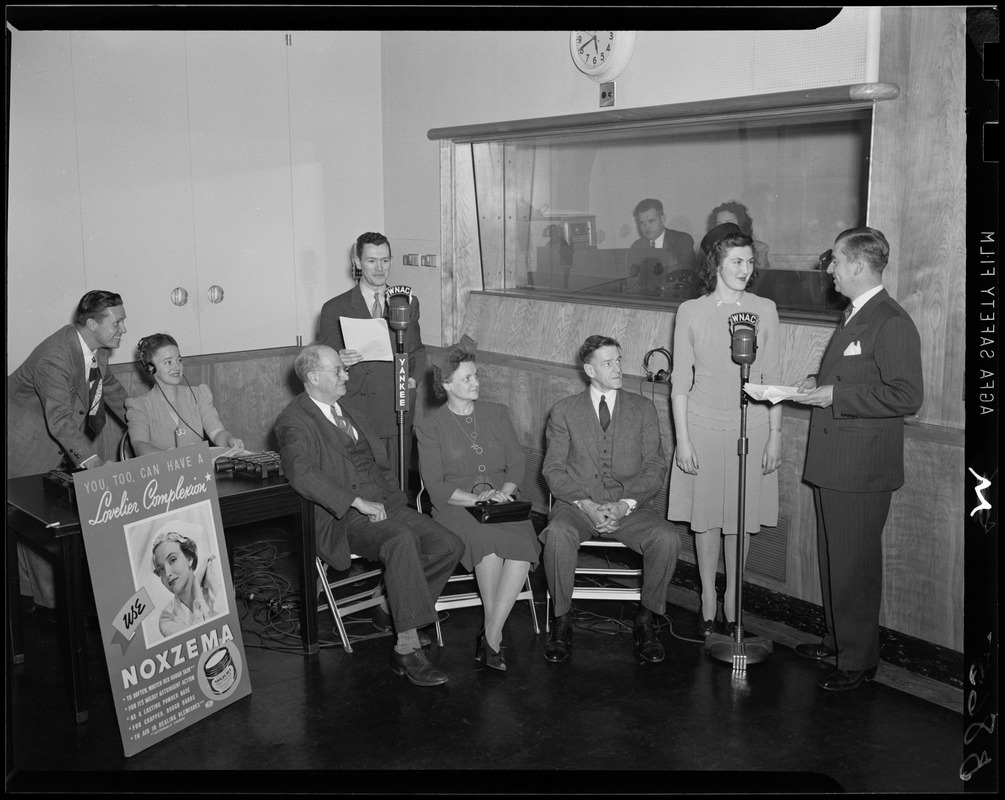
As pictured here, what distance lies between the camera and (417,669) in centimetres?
429

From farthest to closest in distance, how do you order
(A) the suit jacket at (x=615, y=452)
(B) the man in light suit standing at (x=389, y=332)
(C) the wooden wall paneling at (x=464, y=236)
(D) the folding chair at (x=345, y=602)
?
(C) the wooden wall paneling at (x=464, y=236) → (B) the man in light suit standing at (x=389, y=332) → (A) the suit jacket at (x=615, y=452) → (D) the folding chair at (x=345, y=602)

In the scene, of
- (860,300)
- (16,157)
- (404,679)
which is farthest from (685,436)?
(16,157)

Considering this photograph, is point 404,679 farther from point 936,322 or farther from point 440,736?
point 936,322

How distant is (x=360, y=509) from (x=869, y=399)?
6.94 ft

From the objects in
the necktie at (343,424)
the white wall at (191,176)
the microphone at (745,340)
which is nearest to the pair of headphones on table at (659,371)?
the microphone at (745,340)

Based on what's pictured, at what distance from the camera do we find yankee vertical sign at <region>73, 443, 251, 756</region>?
3711 mm

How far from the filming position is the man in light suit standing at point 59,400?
4723 millimetres

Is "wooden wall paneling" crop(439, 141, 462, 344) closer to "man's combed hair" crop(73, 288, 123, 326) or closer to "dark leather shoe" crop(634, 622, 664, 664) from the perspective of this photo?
"man's combed hair" crop(73, 288, 123, 326)

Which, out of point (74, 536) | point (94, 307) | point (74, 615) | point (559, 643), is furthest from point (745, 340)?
point (94, 307)

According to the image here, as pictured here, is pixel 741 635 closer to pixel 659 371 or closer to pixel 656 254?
pixel 659 371

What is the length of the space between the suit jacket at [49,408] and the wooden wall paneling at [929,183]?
3.62 metres

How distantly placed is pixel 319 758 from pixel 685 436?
2.05 metres

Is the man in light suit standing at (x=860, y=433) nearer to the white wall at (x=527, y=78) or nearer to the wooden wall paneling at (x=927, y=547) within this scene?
the wooden wall paneling at (x=927, y=547)

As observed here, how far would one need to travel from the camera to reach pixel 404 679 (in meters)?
4.33
